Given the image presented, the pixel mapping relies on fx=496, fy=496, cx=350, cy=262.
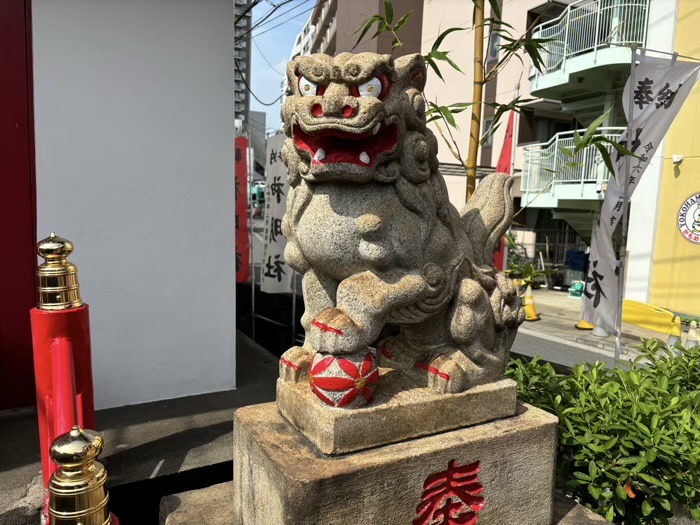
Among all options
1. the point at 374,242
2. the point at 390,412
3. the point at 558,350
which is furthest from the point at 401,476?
the point at 558,350

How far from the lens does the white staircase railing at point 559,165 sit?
970cm

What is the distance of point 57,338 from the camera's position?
2.36 m

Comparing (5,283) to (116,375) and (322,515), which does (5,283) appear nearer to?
(116,375)

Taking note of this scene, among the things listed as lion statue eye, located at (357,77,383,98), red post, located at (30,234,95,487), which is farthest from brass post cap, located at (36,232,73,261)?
lion statue eye, located at (357,77,383,98)

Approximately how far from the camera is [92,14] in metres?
3.55

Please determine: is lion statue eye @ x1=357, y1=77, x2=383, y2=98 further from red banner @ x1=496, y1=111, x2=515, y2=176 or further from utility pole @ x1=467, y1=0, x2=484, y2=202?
red banner @ x1=496, y1=111, x2=515, y2=176

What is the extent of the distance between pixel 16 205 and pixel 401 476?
3.40 m

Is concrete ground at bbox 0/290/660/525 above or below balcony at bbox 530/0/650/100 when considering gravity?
below

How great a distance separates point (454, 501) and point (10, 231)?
140 inches

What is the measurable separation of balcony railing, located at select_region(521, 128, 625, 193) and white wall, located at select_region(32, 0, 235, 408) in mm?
7365

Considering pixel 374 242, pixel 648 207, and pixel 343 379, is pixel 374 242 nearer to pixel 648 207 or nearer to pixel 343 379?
pixel 343 379

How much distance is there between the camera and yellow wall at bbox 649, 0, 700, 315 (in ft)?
26.7

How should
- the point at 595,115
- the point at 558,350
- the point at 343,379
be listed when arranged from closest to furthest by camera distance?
the point at 343,379
the point at 558,350
the point at 595,115

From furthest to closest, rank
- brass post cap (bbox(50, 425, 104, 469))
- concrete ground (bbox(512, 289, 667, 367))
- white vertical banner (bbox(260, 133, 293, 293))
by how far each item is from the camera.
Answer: concrete ground (bbox(512, 289, 667, 367)) < white vertical banner (bbox(260, 133, 293, 293)) < brass post cap (bbox(50, 425, 104, 469))
